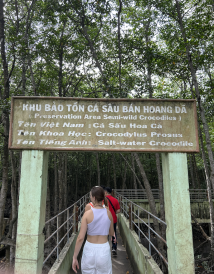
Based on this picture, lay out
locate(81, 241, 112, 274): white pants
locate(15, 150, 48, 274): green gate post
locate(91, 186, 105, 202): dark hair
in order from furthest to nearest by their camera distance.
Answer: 1. locate(15, 150, 48, 274): green gate post
2. locate(91, 186, 105, 202): dark hair
3. locate(81, 241, 112, 274): white pants

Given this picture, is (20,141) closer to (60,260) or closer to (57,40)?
(60,260)

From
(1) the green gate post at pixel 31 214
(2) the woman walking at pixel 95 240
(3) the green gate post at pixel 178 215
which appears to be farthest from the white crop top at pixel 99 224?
(3) the green gate post at pixel 178 215

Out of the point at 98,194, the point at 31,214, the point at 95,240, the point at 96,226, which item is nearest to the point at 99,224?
the point at 96,226

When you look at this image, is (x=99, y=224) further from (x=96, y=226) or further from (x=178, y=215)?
(x=178, y=215)

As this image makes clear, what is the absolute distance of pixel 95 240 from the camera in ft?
8.13

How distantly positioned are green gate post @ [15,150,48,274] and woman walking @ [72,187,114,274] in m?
0.72

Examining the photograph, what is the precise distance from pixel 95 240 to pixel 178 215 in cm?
126

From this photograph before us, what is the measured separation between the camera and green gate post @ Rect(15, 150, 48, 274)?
284cm

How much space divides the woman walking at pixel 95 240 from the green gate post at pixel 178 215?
1012mm

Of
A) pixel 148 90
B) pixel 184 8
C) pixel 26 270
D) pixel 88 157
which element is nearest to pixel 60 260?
pixel 26 270

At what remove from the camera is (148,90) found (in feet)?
27.9

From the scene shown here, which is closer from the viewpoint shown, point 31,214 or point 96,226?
point 96,226

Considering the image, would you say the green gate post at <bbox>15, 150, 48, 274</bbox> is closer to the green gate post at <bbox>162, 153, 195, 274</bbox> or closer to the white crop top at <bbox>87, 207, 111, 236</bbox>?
the white crop top at <bbox>87, 207, 111, 236</bbox>

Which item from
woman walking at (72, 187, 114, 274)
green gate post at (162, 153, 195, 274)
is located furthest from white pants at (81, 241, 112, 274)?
green gate post at (162, 153, 195, 274)
